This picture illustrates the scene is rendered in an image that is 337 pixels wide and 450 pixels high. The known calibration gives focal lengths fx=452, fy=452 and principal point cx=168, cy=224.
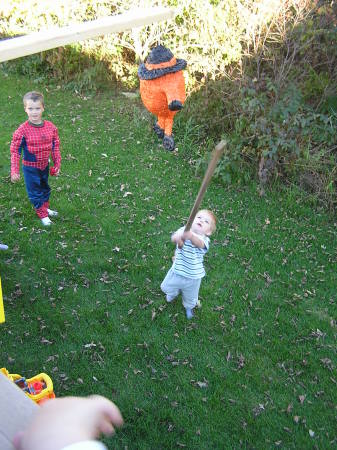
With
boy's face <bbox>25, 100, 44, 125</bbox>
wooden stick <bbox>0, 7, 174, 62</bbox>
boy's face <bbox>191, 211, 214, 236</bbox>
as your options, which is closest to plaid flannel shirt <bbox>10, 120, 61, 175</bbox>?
boy's face <bbox>25, 100, 44, 125</bbox>

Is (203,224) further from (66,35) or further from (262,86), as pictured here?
(262,86)

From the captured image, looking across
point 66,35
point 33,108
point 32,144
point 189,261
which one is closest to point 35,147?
point 32,144

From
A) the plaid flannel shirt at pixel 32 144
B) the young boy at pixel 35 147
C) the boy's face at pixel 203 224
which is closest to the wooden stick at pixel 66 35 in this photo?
the boy's face at pixel 203 224

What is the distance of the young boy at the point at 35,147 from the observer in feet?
15.0

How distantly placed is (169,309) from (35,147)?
219cm

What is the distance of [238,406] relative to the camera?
3471 millimetres

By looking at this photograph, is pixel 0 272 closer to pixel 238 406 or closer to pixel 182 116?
pixel 238 406

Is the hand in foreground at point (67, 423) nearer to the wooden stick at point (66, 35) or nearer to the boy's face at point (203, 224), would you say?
the wooden stick at point (66, 35)

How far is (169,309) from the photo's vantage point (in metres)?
4.31

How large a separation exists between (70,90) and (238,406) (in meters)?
7.45

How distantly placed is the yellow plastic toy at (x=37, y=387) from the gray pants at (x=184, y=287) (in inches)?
57.0

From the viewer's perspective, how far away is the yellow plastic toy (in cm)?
274

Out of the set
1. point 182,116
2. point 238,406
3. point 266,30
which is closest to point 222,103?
point 182,116

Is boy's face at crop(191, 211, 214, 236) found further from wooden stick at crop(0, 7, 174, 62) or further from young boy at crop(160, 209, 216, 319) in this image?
wooden stick at crop(0, 7, 174, 62)
